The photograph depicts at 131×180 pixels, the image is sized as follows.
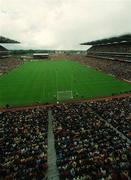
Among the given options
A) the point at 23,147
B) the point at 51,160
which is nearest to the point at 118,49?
the point at 23,147

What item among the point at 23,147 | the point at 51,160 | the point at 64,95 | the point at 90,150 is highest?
the point at 90,150

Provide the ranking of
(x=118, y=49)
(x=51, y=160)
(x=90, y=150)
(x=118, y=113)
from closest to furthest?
1. (x=51, y=160)
2. (x=90, y=150)
3. (x=118, y=113)
4. (x=118, y=49)

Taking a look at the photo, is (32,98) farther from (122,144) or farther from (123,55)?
(123,55)

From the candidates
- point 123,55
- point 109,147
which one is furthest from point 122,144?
point 123,55

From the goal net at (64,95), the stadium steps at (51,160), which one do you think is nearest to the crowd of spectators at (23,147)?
the stadium steps at (51,160)

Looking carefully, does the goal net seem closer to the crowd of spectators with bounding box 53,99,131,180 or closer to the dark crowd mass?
the dark crowd mass

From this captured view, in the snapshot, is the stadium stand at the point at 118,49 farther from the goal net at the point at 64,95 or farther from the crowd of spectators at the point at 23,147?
the crowd of spectators at the point at 23,147

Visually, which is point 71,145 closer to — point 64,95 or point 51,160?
point 51,160

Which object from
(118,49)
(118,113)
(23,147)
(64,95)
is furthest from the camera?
(118,49)
